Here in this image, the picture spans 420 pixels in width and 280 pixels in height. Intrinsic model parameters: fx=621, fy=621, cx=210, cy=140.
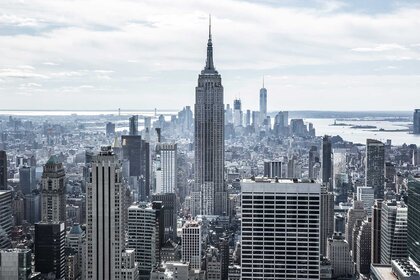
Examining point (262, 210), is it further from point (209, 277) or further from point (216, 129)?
point (216, 129)

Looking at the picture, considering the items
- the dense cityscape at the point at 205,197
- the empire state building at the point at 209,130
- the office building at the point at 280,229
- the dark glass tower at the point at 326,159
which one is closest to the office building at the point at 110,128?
the dense cityscape at the point at 205,197

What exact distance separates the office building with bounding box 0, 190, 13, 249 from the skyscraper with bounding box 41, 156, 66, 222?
1114 mm

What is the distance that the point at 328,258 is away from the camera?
18.2m

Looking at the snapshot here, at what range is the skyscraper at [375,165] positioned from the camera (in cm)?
2650

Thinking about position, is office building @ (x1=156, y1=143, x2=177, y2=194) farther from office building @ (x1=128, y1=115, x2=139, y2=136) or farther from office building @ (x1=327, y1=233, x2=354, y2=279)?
office building @ (x1=327, y1=233, x2=354, y2=279)

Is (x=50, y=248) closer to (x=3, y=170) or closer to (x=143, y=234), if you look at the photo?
(x=143, y=234)

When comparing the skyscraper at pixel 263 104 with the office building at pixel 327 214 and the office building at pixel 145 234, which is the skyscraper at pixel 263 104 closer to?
the office building at pixel 327 214

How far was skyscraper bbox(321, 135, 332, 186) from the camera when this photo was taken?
28.0m

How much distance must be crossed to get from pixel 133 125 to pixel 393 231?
10.0 meters

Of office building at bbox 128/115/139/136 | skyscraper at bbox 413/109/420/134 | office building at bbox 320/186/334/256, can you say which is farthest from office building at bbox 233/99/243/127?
skyscraper at bbox 413/109/420/134

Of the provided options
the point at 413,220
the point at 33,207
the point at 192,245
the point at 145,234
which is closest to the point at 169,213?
the point at 192,245

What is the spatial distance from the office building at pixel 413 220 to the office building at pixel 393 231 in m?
0.32

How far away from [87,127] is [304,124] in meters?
13.6

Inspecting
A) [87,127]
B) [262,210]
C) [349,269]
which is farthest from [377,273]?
[87,127]
